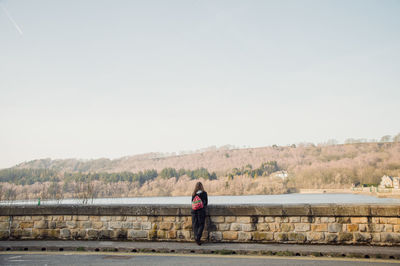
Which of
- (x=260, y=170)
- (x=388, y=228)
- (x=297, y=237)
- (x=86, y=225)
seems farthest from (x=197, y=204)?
(x=260, y=170)

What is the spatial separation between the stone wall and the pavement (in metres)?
0.30

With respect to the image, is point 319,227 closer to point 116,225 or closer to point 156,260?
point 156,260

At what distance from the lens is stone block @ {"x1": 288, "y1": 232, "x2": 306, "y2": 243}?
25.6 ft

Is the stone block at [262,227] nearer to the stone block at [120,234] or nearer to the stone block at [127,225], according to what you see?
the stone block at [127,225]

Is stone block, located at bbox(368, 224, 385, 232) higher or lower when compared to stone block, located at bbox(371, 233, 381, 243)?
higher

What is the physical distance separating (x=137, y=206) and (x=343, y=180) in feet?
493

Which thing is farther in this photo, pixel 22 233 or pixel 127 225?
pixel 22 233

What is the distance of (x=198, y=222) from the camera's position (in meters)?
8.03

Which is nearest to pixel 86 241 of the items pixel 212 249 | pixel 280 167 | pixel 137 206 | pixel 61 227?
pixel 61 227

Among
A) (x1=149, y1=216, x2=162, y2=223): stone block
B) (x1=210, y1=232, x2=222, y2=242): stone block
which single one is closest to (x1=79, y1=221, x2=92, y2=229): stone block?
(x1=149, y1=216, x2=162, y2=223): stone block

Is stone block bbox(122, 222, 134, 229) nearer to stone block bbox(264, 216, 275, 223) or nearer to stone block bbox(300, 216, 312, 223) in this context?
stone block bbox(264, 216, 275, 223)

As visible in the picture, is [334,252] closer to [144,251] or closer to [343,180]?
[144,251]

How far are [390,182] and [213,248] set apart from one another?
144 meters

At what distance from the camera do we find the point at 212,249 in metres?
7.39
